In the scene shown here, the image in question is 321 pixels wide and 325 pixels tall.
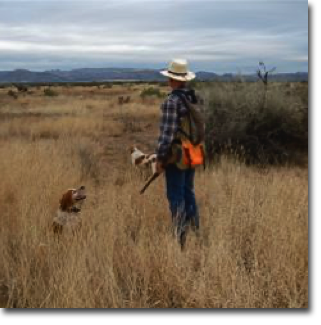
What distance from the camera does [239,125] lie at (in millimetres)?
10961

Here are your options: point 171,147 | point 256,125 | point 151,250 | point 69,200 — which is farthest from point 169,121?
point 256,125

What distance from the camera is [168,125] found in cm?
480

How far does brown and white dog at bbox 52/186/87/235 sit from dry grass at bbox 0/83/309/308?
0.38 feet

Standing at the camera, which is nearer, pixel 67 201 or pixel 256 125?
pixel 67 201

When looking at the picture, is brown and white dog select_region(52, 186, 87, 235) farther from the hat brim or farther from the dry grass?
the hat brim

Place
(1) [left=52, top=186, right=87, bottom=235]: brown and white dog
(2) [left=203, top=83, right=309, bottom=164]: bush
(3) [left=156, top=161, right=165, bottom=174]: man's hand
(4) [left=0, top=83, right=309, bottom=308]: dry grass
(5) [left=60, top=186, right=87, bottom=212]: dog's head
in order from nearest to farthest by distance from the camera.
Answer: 1. (4) [left=0, top=83, right=309, bottom=308]: dry grass
2. (3) [left=156, top=161, right=165, bottom=174]: man's hand
3. (1) [left=52, top=186, right=87, bottom=235]: brown and white dog
4. (5) [left=60, top=186, right=87, bottom=212]: dog's head
5. (2) [left=203, top=83, right=309, bottom=164]: bush

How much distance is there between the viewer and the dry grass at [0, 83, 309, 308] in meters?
3.91

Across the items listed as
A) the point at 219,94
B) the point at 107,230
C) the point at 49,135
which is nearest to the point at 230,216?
the point at 107,230

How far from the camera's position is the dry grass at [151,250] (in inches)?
154

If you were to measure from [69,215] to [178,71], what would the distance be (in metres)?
1.82

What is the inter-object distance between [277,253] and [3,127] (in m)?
12.4

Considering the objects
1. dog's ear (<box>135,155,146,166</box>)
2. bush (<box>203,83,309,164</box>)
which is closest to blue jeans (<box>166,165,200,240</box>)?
dog's ear (<box>135,155,146,166</box>)

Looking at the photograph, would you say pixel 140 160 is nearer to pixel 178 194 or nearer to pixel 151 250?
pixel 178 194

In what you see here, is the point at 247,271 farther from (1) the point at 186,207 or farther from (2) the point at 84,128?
(2) the point at 84,128
